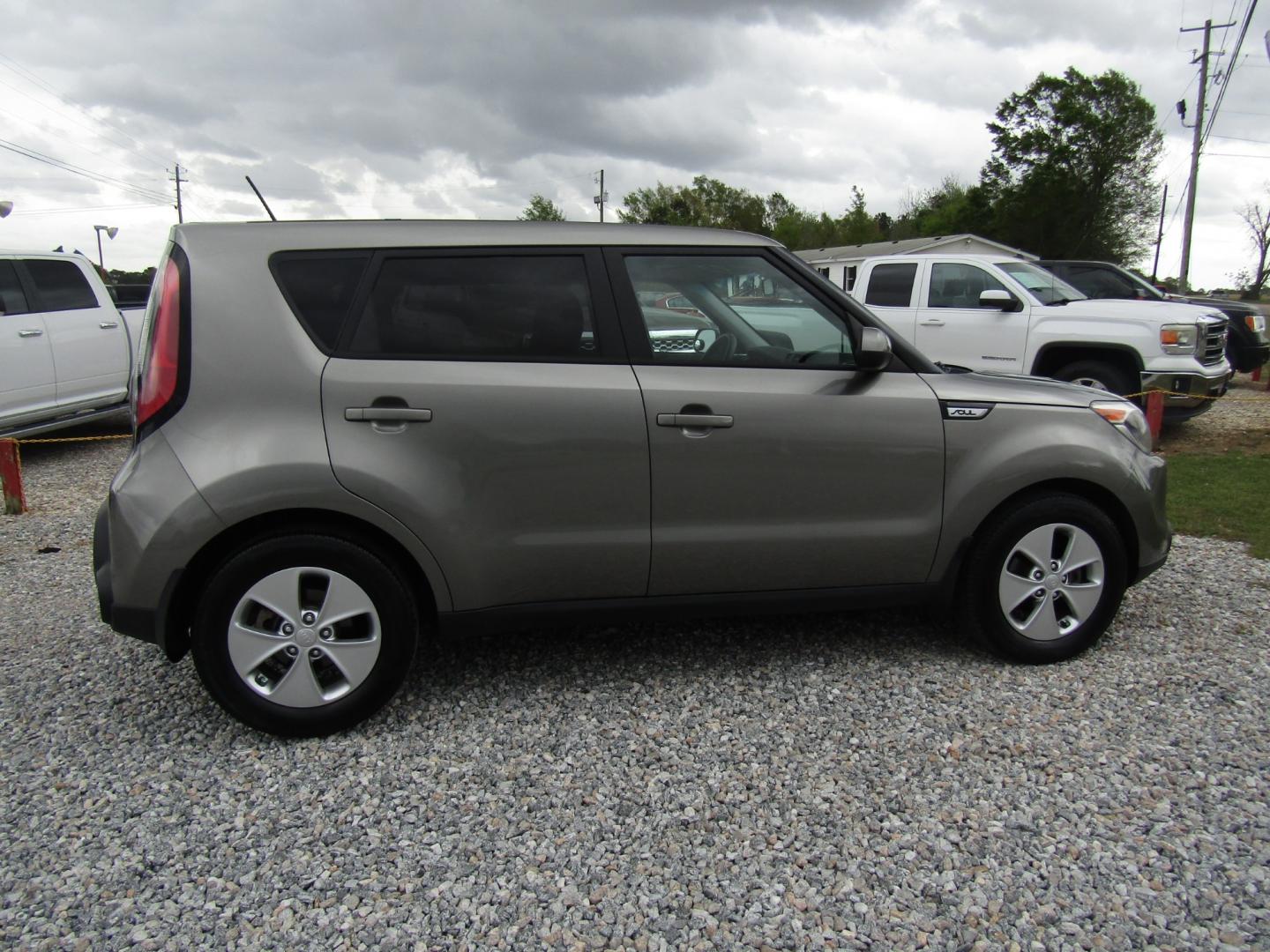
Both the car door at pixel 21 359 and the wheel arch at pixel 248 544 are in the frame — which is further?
the car door at pixel 21 359

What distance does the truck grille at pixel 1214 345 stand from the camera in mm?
9023

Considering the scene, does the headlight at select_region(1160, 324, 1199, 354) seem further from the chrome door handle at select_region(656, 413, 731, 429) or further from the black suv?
the chrome door handle at select_region(656, 413, 731, 429)

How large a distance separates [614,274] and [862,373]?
3.31ft

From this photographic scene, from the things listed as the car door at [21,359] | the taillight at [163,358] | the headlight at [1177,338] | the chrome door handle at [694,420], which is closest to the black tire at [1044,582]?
the chrome door handle at [694,420]

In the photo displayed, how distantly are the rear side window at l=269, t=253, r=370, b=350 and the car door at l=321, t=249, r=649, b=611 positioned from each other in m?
0.06

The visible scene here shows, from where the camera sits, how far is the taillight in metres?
3.00

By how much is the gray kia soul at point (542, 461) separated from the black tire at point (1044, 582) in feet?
0.04

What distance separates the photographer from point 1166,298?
13.7 meters

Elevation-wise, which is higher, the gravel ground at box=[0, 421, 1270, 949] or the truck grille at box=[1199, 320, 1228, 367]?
the truck grille at box=[1199, 320, 1228, 367]

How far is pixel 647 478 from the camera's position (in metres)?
3.29

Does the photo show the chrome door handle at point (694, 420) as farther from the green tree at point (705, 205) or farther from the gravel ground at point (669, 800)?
the green tree at point (705, 205)

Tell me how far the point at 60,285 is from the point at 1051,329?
968 centimetres

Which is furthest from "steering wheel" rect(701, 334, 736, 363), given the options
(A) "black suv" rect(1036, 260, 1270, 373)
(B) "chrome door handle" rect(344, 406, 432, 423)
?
(A) "black suv" rect(1036, 260, 1270, 373)

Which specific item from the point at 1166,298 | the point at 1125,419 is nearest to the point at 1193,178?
the point at 1166,298
